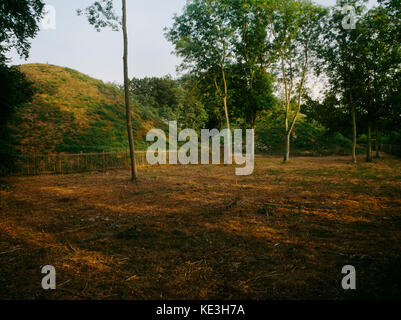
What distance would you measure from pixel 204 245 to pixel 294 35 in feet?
68.1

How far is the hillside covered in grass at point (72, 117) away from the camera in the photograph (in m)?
20.8

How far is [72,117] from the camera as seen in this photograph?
79.7 ft

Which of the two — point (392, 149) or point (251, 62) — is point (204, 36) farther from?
point (392, 149)

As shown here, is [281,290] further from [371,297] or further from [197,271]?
[197,271]

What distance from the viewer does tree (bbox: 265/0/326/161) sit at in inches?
714

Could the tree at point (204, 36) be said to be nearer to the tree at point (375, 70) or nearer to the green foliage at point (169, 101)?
the green foliage at point (169, 101)

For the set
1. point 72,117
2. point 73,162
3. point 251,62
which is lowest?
point 73,162

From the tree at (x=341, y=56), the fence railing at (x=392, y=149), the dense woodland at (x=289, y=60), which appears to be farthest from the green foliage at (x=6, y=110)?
the fence railing at (x=392, y=149)

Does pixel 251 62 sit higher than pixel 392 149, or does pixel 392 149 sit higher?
pixel 251 62

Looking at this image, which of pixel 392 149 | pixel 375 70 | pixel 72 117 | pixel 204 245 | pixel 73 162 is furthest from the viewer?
pixel 392 149

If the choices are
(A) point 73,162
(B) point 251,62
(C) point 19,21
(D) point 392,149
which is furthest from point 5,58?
(D) point 392,149

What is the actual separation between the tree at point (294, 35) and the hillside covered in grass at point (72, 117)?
16623 mm
